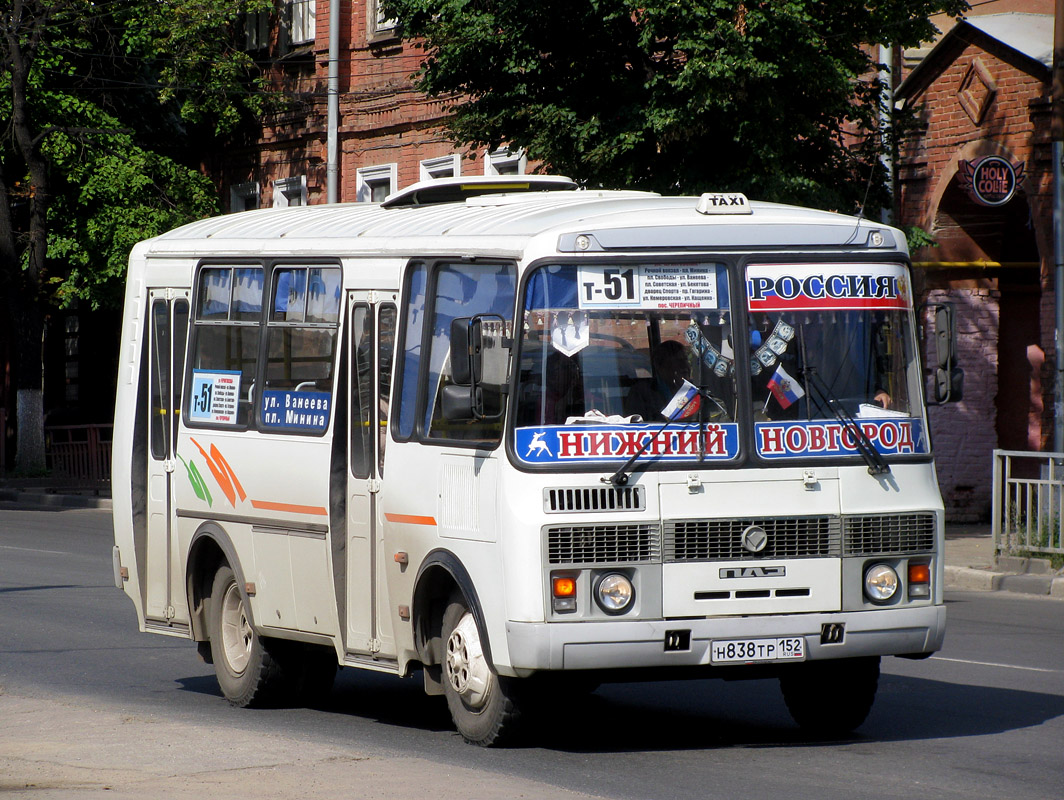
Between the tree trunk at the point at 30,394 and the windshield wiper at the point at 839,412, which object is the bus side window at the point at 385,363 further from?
the tree trunk at the point at 30,394

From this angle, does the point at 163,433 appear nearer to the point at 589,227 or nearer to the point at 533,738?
the point at 533,738

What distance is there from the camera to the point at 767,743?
28.3 ft

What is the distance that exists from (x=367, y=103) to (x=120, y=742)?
25.3 m

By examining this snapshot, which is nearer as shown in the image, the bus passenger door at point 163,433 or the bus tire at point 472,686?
the bus tire at point 472,686

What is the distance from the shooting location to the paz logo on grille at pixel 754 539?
8023mm

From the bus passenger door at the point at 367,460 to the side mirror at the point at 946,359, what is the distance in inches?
106

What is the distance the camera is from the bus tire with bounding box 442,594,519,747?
8.16m

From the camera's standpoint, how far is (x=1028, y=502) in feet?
55.0

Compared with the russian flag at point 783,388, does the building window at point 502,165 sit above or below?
above

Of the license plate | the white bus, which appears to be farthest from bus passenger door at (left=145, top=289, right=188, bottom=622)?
the license plate

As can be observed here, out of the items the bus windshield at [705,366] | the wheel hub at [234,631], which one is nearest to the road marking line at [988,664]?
the bus windshield at [705,366]

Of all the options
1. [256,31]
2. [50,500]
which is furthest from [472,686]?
[256,31]

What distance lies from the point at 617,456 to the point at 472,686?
1335 millimetres

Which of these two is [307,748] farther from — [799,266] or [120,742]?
[799,266]
